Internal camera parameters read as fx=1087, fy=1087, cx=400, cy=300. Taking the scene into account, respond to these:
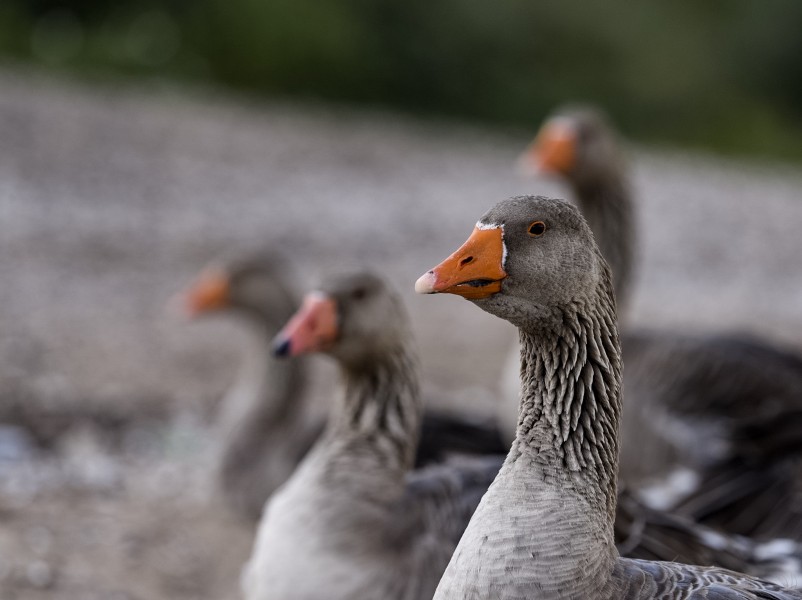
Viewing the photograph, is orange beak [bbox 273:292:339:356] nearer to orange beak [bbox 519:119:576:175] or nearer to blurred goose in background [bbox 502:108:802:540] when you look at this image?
blurred goose in background [bbox 502:108:802:540]

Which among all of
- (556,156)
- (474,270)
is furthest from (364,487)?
(556,156)

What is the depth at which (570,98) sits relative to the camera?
92.6 ft

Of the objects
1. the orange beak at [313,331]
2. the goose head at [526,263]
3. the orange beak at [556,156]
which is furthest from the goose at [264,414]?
the goose head at [526,263]

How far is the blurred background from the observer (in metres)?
6.78

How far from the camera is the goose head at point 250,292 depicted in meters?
7.31

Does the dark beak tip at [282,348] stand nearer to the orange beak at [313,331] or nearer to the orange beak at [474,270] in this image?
the orange beak at [313,331]

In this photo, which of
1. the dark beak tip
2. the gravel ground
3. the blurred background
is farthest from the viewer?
the blurred background

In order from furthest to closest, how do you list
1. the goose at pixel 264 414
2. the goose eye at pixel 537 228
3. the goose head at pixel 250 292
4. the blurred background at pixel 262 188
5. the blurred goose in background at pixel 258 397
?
the goose head at pixel 250 292, the blurred background at pixel 262 188, the blurred goose in background at pixel 258 397, the goose at pixel 264 414, the goose eye at pixel 537 228

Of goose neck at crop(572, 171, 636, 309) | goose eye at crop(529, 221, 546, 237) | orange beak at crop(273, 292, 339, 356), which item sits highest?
goose neck at crop(572, 171, 636, 309)

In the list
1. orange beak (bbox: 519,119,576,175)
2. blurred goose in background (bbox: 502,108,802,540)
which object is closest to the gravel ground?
blurred goose in background (bbox: 502,108,802,540)

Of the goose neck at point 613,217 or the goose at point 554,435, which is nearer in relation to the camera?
the goose at point 554,435

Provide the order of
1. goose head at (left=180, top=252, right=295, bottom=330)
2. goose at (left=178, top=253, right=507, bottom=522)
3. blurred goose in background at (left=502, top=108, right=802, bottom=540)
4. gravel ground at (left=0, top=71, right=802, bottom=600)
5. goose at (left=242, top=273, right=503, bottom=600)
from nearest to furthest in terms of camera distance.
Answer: goose at (left=242, top=273, right=503, bottom=600) → blurred goose in background at (left=502, top=108, right=802, bottom=540) → goose at (left=178, top=253, right=507, bottom=522) → gravel ground at (left=0, top=71, right=802, bottom=600) → goose head at (left=180, top=252, right=295, bottom=330)

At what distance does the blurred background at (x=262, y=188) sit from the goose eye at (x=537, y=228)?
10.6ft

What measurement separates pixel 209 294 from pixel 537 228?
15.1 ft
